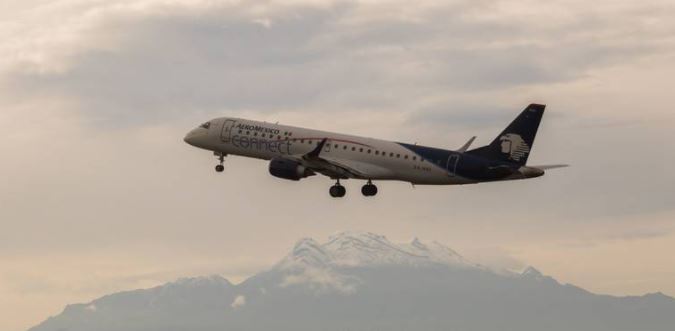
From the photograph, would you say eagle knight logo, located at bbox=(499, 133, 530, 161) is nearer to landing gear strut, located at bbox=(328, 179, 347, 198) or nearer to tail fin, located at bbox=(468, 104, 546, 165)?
tail fin, located at bbox=(468, 104, 546, 165)

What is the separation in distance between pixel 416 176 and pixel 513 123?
30.2ft

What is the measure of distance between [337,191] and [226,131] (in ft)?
41.1

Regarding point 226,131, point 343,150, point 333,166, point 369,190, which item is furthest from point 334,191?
point 226,131

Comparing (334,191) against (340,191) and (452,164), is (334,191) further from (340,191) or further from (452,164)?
(452,164)

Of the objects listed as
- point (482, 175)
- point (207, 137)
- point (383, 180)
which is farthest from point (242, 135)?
point (482, 175)

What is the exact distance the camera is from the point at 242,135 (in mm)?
136250

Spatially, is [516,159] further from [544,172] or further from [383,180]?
[383,180]

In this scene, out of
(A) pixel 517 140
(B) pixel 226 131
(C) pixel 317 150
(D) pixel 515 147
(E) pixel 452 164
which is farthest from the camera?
(B) pixel 226 131

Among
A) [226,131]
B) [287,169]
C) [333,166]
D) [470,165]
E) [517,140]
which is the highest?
[226,131]

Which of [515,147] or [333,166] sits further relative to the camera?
[333,166]

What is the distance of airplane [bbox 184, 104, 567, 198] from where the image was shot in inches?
4995

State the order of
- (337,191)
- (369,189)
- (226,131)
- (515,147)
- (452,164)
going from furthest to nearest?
(226,131), (369,189), (337,191), (452,164), (515,147)

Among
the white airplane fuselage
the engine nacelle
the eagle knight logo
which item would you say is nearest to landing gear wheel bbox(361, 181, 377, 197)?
the white airplane fuselage

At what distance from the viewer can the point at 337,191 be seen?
132000 millimetres
